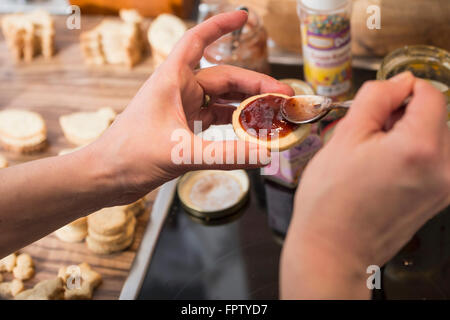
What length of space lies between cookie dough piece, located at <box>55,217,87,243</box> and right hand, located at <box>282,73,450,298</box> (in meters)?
0.73

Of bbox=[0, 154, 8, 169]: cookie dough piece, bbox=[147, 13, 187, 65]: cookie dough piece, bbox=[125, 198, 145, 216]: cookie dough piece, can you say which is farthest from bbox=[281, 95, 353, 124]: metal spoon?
bbox=[0, 154, 8, 169]: cookie dough piece

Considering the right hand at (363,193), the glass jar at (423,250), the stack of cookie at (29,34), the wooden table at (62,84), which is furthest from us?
the stack of cookie at (29,34)

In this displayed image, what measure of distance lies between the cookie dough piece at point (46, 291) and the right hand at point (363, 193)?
0.67m

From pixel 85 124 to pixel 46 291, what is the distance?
556 mm

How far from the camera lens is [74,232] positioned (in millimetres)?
1288

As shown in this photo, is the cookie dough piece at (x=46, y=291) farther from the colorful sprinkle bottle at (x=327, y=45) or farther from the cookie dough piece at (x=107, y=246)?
the colorful sprinkle bottle at (x=327, y=45)

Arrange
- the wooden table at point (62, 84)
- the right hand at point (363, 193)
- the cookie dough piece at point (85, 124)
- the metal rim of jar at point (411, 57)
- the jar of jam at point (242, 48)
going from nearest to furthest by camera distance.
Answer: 1. the right hand at point (363, 193)
2. the metal rim of jar at point (411, 57)
3. the jar of jam at point (242, 48)
4. the cookie dough piece at point (85, 124)
5. the wooden table at point (62, 84)

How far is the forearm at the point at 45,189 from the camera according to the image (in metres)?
0.94

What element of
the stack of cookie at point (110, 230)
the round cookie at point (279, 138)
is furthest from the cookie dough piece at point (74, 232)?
the round cookie at point (279, 138)

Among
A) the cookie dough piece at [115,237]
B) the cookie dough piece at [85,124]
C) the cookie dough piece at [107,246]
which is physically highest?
the cookie dough piece at [85,124]

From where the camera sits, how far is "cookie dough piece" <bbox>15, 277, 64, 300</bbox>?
1.15 m

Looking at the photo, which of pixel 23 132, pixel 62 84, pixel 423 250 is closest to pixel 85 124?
pixel 23 132

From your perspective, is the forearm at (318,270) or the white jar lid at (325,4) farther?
the white jar lid at (325,4)

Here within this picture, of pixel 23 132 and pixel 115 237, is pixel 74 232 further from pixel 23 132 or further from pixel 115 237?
pixel 23 132
